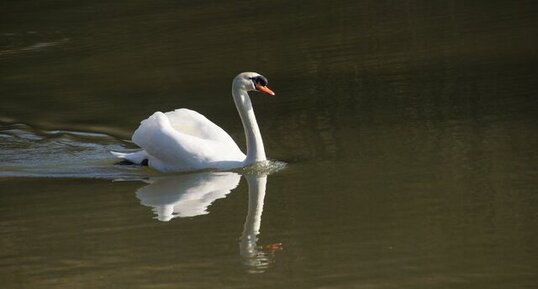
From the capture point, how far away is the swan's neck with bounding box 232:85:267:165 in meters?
11.9

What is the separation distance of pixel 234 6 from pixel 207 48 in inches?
187

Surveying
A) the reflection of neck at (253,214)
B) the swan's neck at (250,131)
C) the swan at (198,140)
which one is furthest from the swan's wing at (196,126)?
the reflection of neck at (253,214)

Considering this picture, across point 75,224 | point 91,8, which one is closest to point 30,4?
point 91,8

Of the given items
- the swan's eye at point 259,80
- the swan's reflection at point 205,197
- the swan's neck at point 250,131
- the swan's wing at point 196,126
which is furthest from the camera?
the swan's wing at point 196,126

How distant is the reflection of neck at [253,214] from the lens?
902 centimetres

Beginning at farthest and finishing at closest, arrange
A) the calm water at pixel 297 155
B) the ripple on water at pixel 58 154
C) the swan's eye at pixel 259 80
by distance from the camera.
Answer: the ripple on water at pixel 58 154 → the swan's eye at pixel 259 80 → the calm water at pixel 297 155

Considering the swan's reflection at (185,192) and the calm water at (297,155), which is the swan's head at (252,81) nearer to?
the calm water at (297,155)

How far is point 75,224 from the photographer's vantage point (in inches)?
398

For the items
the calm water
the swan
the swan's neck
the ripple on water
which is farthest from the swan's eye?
the ripple on water

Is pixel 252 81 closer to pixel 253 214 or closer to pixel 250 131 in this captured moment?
pixel 250 131

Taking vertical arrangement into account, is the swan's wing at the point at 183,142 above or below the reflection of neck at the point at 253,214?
above

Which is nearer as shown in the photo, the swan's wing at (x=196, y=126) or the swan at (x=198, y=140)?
the swan at (x=198, y=140)

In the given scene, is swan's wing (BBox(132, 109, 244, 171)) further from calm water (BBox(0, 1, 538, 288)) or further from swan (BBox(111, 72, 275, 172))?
calm water (BBox(0, 1, 538, 288))

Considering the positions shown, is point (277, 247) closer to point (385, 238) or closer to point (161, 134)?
point (385, 238)
